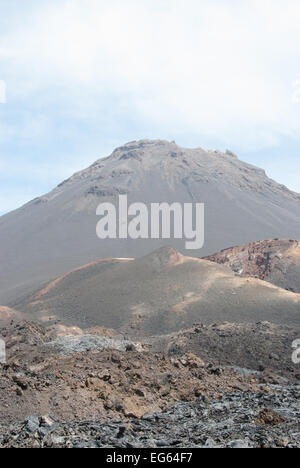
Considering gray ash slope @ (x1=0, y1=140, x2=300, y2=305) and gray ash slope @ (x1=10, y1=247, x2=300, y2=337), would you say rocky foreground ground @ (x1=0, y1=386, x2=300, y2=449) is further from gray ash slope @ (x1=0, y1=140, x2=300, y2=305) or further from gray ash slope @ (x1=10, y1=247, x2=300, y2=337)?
gray ash slope @ (x1=0, y1=140, x2=300, y2=305)

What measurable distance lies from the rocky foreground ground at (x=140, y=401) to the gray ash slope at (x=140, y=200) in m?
48.7

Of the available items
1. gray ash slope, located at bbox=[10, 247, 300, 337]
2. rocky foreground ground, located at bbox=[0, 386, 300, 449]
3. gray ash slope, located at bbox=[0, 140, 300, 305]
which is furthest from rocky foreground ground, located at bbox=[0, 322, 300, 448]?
gray ash slope, located at bbox=[0, 140, 300, 305]

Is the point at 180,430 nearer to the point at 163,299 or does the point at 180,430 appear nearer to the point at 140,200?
the point at 163,299

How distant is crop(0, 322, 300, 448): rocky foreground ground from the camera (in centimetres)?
862

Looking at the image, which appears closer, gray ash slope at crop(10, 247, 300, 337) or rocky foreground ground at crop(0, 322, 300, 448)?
rocky foreground ground at crop(0, 322, 300, 448)

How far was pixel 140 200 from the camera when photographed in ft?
388

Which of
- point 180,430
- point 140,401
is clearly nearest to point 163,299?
point 140,401

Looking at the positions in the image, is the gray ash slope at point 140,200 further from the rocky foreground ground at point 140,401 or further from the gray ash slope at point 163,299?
the rocky foreground ground at point 140,401

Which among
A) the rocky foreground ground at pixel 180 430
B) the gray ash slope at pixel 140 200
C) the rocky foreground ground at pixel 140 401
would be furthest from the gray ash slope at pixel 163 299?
the gray ash slope at pixel 140 200

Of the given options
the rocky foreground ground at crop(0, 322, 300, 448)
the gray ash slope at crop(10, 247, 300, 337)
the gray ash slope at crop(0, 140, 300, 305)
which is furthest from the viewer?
the gray ash slope at crop(0, 140, 300, 305)

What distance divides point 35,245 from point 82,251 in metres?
14.2

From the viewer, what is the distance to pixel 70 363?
15.5 m

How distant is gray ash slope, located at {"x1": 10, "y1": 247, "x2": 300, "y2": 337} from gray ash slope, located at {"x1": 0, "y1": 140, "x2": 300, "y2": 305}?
2411cm
